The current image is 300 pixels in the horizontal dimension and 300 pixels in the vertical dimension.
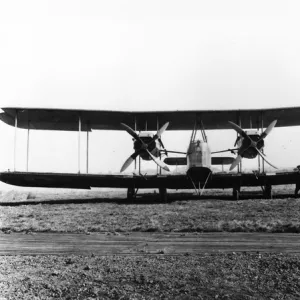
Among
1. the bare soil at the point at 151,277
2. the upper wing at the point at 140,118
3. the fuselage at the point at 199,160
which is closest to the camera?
the bare soil at the point at 151,277

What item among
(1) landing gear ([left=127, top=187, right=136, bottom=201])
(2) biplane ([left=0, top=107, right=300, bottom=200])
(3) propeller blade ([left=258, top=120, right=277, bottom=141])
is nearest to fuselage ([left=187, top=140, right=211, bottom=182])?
(2) biplane ([left=0, top=107, right=300, bottom=200])

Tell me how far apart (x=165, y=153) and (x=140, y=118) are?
273cm

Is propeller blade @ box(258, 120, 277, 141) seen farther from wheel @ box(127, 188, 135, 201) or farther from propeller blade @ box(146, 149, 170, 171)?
wheel @ box(127, 188, 135, 201)

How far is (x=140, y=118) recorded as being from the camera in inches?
867

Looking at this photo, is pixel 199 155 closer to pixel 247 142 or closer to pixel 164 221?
pixel 247 142

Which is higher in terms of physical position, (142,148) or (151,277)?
(142,148)

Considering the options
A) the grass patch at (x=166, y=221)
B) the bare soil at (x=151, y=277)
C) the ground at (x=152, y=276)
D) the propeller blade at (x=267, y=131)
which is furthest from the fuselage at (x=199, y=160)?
the bare soil at (x=151, y=277)

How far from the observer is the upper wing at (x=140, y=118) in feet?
65.3

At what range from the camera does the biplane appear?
19203mm

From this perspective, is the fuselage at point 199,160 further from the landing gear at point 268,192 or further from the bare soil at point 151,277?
the bare soil at point 151,277

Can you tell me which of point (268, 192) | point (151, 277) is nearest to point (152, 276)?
point (151, 277)

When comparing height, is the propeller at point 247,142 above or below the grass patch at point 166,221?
above

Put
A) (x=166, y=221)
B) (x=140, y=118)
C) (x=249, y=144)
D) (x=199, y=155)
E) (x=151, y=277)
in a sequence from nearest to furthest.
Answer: (x=151, y=277) → (x=166, y=221) → (x=199, y=155) → (x=249, y=144) → (x=140, y=118)

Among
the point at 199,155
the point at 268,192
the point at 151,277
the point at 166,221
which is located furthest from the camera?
the point at 268,192
